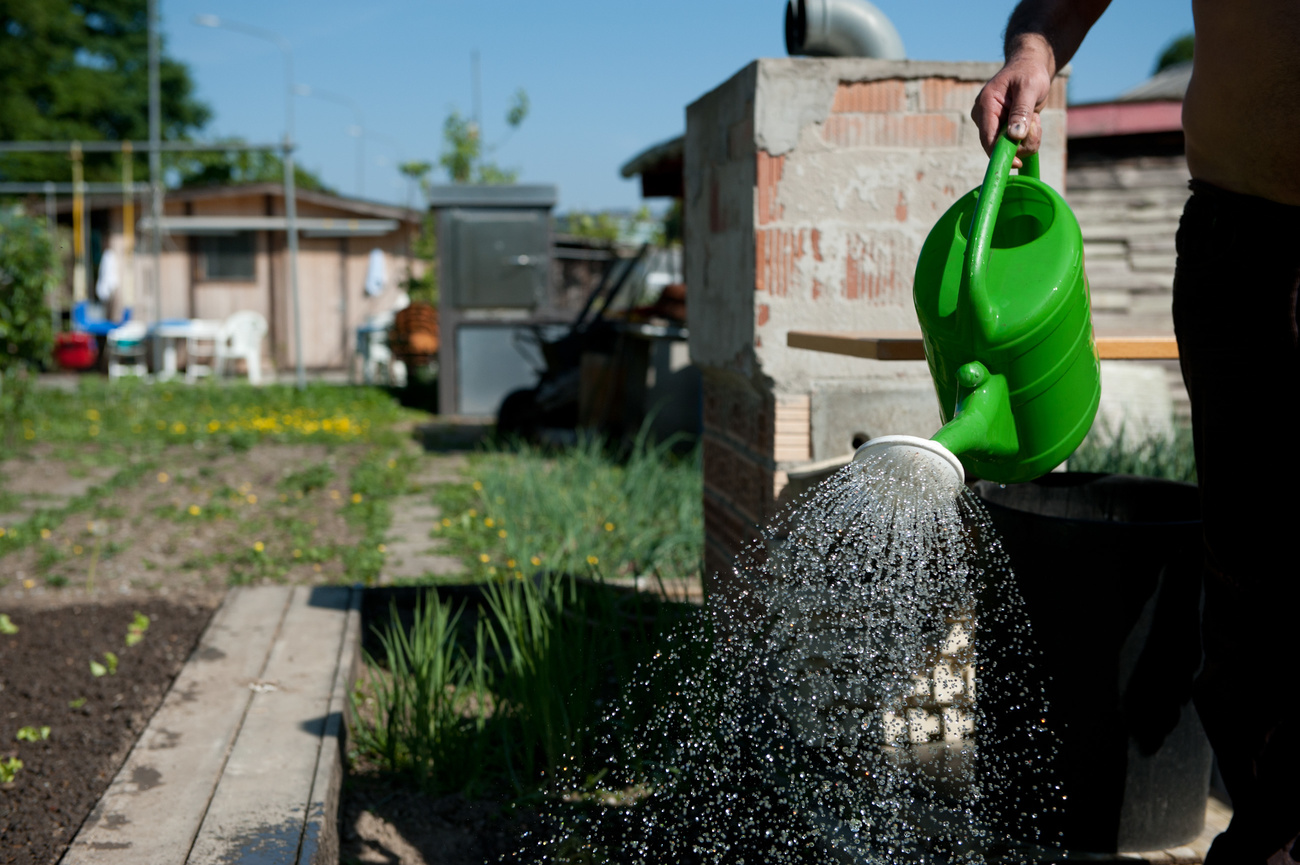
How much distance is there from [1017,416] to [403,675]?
1.51 metres

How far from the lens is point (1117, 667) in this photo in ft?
5.94

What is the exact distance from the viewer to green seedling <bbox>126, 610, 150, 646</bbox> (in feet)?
10.3

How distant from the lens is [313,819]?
183 cm

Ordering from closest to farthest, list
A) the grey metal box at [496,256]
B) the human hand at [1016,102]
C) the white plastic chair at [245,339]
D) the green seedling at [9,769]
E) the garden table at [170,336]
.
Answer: the human hand at [1016,102], the green seedling at [9,769], the grey metal box at [496,256], the garden table at [170,336], the white plastic chair at [245,339]

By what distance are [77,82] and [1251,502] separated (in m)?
38.7

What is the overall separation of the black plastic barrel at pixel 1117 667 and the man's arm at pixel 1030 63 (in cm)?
64

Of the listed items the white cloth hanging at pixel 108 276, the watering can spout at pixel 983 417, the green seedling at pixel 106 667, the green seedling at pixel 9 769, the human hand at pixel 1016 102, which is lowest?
the green seedling at pixel 9 769

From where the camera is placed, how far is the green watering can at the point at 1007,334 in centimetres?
143

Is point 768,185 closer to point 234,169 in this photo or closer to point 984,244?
point 984,244

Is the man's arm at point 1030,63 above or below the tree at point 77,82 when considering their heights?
below

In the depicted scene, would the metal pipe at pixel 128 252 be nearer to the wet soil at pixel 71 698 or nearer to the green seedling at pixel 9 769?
the wet soil at pixel 71 698

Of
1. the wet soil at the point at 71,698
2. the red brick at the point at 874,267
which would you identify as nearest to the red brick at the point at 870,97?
the red brick at the point at 874,267

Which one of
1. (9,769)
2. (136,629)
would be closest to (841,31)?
(9,769)

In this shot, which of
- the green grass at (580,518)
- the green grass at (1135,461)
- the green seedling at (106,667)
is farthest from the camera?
the green grass at (580,518)
